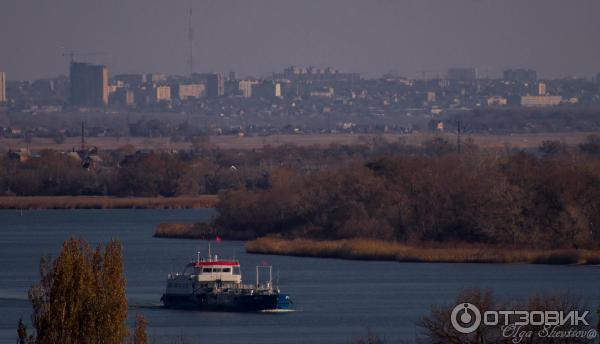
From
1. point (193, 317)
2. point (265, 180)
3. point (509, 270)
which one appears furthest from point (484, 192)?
point (265, 180)

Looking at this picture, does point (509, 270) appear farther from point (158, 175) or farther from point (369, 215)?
point (158, 175)

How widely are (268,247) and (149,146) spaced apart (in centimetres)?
11458

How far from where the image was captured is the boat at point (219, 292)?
44219 millimetres

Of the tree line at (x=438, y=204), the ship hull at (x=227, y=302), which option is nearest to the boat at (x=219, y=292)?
the ship hull at (x=227, y=302)

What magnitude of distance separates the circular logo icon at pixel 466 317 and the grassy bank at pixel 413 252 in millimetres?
31196

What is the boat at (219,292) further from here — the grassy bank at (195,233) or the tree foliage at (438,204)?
the grassy bank at (195,233)

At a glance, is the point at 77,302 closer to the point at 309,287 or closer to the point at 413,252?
the point at 309,287

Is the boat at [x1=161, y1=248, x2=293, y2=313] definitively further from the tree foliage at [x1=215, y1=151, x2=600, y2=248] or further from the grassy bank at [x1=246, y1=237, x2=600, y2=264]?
the tree foliage at [x1=215, y1=151, x2=600, y2=248]

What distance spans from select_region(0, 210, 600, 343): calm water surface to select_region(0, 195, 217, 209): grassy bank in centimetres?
→ 2380

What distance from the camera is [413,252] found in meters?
60.2

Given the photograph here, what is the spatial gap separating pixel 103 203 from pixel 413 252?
131 ft

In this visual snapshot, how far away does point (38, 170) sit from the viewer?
10644 centimetres

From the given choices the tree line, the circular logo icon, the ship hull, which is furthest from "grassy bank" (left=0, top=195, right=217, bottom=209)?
the circular logo icon

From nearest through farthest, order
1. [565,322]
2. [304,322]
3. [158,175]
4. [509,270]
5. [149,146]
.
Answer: [565,322]
[304,322]
[509,270]
[158,175]
[149,146]
